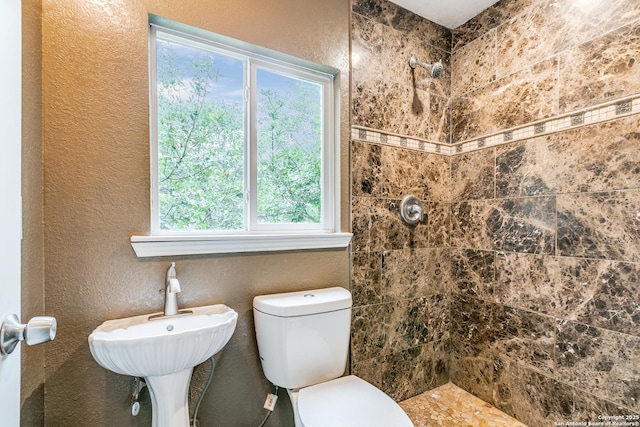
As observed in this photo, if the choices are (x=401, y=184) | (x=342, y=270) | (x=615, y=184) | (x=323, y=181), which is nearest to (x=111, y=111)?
(x=323, y=181)

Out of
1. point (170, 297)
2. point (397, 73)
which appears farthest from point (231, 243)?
point (397, 73)

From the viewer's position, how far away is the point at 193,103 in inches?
51.8

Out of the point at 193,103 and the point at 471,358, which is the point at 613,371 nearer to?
the point at 471,358

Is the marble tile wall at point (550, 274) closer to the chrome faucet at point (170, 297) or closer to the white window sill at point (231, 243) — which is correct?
the white window sill at point (231, 243)

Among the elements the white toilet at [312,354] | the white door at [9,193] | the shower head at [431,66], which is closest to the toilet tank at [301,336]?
the white toilet at [312,354]

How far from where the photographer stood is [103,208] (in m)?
1.08

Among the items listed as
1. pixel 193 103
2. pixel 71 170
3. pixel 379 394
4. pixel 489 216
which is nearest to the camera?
pixel 71 170

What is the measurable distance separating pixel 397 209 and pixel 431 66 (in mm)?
867

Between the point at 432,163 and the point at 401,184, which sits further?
the point at 432,163

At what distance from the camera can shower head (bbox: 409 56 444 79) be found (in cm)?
167

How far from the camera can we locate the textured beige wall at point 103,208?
1.01m

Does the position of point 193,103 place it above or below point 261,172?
above

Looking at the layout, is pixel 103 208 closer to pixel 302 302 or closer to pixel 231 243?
pixel 231 243

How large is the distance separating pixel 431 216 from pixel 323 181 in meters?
0.77
